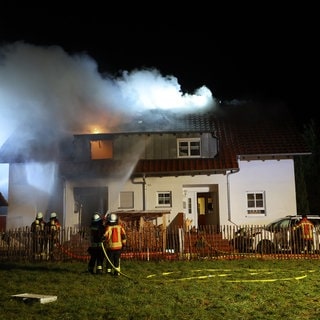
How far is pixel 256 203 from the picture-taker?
1914cm

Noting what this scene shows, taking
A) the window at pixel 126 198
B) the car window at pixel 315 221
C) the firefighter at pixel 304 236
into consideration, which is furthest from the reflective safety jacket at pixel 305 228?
the window at pixel 126 198

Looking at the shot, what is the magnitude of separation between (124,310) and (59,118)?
51.7ft

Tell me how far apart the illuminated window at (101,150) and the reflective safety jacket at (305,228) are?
1012cm

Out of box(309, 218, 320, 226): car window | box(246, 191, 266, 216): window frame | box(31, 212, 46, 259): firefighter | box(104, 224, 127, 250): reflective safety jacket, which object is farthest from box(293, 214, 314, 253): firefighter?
box(31, 212, 46, 259): firefighter

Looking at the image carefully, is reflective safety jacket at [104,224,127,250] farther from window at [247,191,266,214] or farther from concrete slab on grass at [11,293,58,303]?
window at [247,191,266,214]

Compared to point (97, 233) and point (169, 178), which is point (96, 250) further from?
point (169, 178)

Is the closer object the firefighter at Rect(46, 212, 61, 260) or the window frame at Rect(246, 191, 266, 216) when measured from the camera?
the firefighter at Rect(46, 212, 61, 260)

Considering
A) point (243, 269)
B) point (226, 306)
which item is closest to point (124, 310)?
point (226, 306)

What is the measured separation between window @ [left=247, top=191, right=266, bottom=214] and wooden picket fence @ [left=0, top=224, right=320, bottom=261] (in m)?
4.48

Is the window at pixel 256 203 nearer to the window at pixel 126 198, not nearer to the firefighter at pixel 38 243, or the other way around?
the window at pixel 126 198

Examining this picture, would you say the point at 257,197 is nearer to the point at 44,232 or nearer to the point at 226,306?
the point at 44,232

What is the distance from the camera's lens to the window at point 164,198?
19.0 meters

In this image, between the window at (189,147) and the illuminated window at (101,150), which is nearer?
the window at (189,147)

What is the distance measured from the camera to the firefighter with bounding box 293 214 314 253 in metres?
14.3
